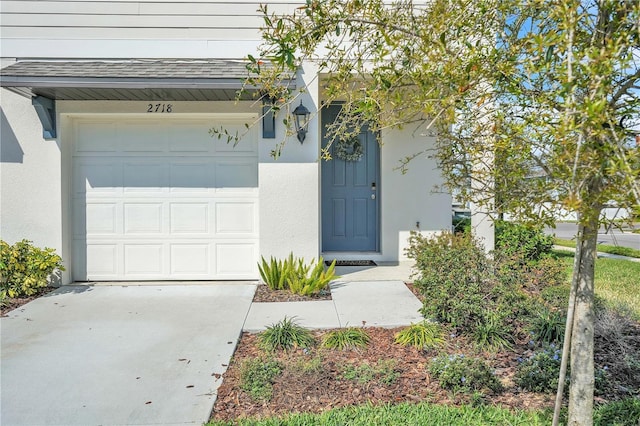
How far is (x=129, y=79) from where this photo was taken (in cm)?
520

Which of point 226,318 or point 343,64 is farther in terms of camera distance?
point 226,318

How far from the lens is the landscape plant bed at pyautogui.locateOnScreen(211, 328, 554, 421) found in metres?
2.78

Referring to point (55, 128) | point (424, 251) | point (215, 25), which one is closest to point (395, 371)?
point (424, 251)

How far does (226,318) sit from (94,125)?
3775mm

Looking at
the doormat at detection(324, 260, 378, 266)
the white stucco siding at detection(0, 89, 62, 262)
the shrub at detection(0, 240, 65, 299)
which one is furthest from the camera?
the doormat at detection(324, 260, 378, 266)

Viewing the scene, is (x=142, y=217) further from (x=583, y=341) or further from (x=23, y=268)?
(x=583, y=341)

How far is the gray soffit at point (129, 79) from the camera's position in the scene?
5.16 m

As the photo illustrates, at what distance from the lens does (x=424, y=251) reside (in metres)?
4.85

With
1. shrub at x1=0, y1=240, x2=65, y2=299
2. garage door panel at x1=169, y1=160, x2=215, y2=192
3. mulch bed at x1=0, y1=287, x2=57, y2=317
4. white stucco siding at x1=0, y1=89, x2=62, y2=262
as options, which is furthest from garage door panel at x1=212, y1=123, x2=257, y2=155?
mulch bed at x1=0, y1=287, x2=57, y2=317

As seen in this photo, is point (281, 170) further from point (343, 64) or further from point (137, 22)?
point (343, 64)

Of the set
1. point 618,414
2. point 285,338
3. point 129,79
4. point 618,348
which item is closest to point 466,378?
point 618,414

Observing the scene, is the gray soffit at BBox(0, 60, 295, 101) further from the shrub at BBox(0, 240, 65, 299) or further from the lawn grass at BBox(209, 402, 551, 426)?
the lawn grass at BBox(209, 402, 551, 426)

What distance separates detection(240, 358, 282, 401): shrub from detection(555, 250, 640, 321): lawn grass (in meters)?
3.67

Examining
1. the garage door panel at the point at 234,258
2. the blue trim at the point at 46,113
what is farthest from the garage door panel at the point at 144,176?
the garage door panel at the point at 234,258
